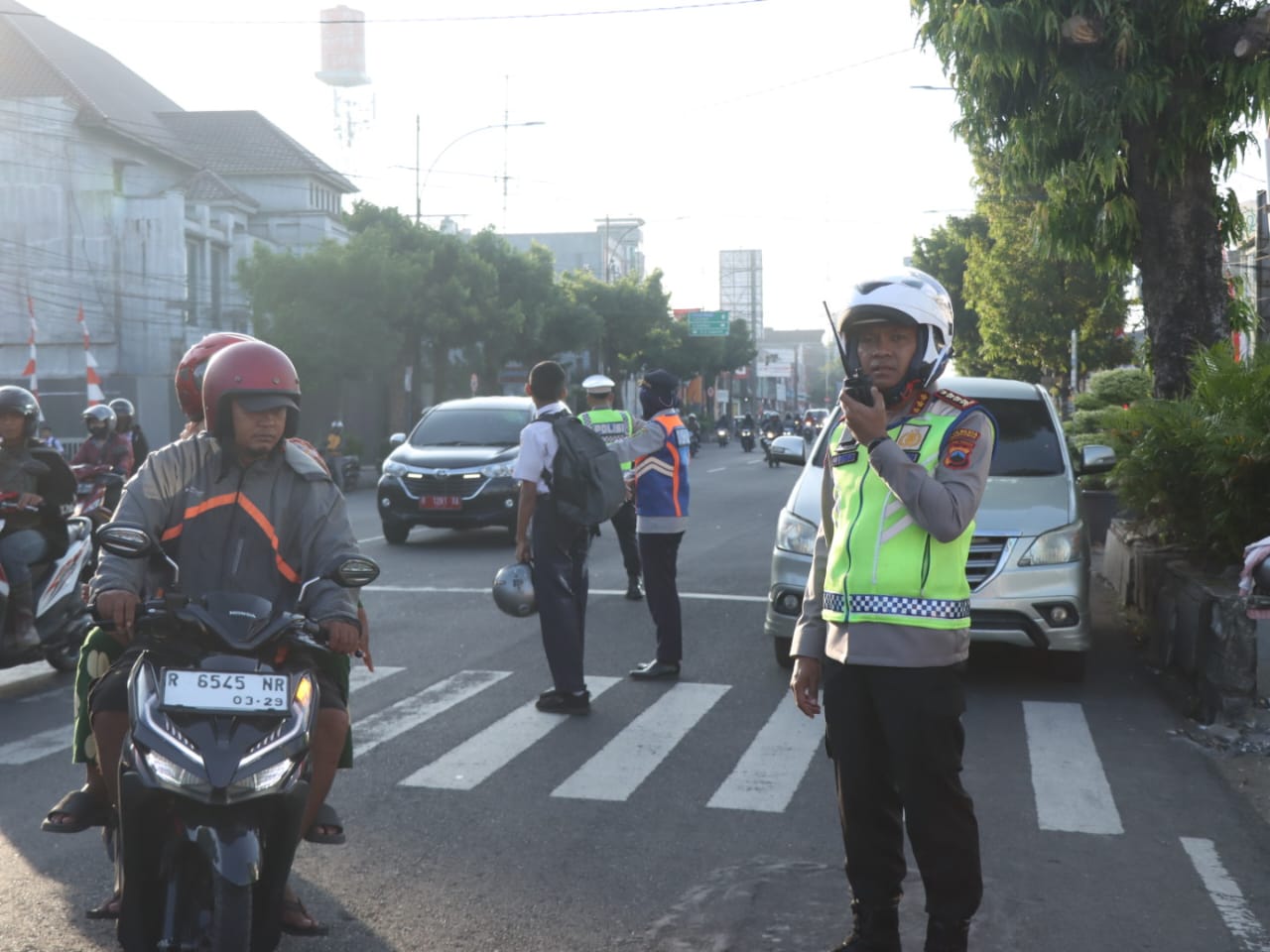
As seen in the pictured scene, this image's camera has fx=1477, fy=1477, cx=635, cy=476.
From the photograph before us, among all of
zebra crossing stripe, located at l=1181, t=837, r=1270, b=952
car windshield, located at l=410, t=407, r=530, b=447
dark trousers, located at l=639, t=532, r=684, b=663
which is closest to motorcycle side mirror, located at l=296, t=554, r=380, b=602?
zebra crossing stripe, located at l=1181, t=837, r=1270, b=952

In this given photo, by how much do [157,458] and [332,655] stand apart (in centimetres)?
71

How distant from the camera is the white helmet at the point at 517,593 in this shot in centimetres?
756

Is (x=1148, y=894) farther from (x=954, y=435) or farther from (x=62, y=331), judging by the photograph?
(x=62, y=331)

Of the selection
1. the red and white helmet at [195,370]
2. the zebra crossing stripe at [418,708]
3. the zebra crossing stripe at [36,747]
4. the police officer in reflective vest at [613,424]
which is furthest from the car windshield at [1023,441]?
the red and white helmet at [195,370]

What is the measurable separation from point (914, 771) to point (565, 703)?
4.22 meters

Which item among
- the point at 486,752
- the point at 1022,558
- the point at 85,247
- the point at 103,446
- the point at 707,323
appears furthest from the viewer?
the point at 707,323

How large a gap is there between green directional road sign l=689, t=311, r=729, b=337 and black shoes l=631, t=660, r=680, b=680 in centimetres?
7841

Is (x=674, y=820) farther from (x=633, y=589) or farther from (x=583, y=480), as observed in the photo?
(x=633, y=589)

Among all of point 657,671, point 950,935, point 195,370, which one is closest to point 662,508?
point 657,671

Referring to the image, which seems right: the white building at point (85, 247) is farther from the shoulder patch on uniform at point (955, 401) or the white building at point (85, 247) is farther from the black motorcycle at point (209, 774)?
the shoulder patch on uniform at point (955, 401)

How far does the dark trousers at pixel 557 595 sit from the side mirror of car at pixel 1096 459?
343cm

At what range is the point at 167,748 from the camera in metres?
3.40

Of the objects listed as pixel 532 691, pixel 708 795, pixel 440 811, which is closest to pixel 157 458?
pixel 440 811

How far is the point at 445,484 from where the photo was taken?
54.9ft
